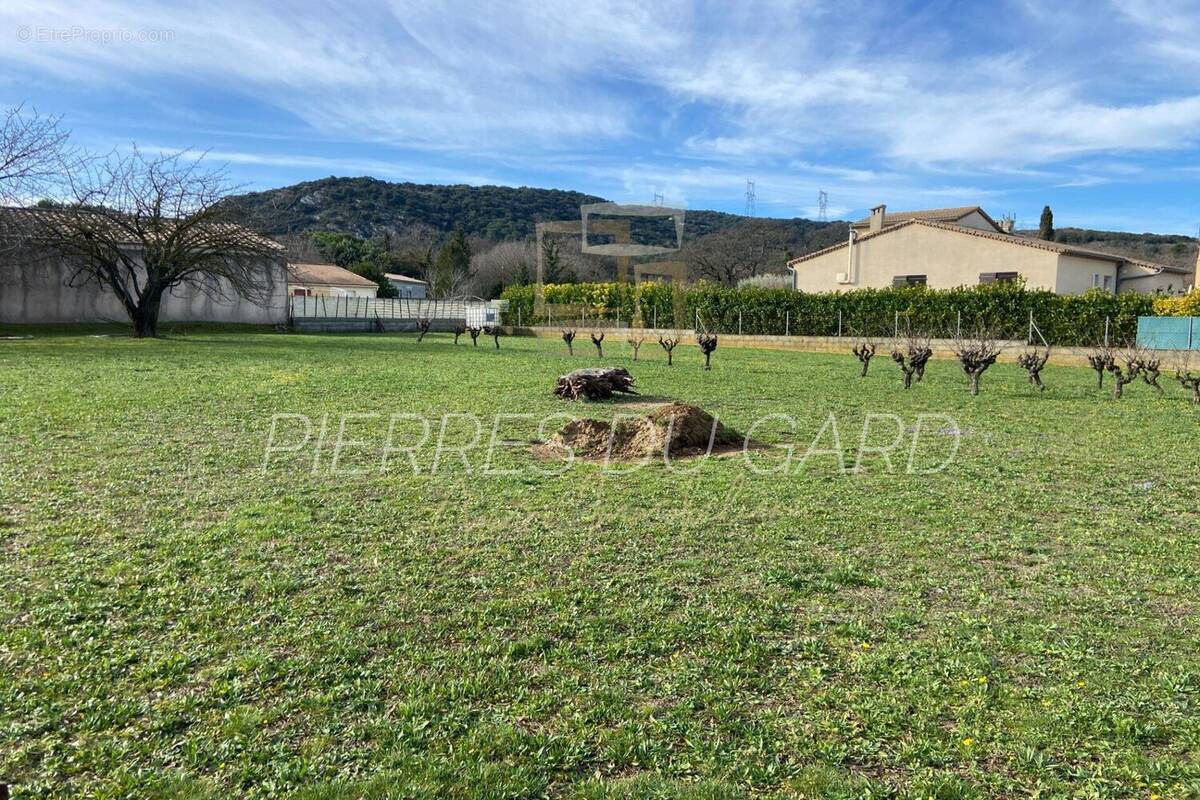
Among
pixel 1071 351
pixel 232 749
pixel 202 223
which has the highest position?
pixel 202 223

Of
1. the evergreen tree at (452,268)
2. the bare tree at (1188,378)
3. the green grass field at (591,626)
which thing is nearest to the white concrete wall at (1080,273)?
the bare tree at (1188,378)

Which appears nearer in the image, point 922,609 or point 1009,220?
point 922,609

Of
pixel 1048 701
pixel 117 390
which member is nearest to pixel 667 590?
pixel 1048 701

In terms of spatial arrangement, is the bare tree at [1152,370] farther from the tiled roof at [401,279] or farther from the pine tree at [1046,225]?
the tiled roof at [401,279]

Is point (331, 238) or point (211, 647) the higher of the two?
point (331, 238)

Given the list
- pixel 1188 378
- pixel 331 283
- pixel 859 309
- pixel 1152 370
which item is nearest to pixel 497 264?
pixel 331 283

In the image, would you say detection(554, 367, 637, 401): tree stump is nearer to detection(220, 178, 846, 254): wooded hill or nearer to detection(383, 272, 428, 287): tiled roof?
detection(220, 178, 846, 254): wooded hill

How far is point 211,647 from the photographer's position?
9.24 ft

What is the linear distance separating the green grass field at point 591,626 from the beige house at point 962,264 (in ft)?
76.9

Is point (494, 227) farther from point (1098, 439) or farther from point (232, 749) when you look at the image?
point (232, 749)

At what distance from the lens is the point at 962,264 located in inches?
1127

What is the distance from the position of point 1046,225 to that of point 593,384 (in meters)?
44.3

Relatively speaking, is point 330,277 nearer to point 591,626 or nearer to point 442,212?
point 442,212

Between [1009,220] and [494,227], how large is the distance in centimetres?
3782
